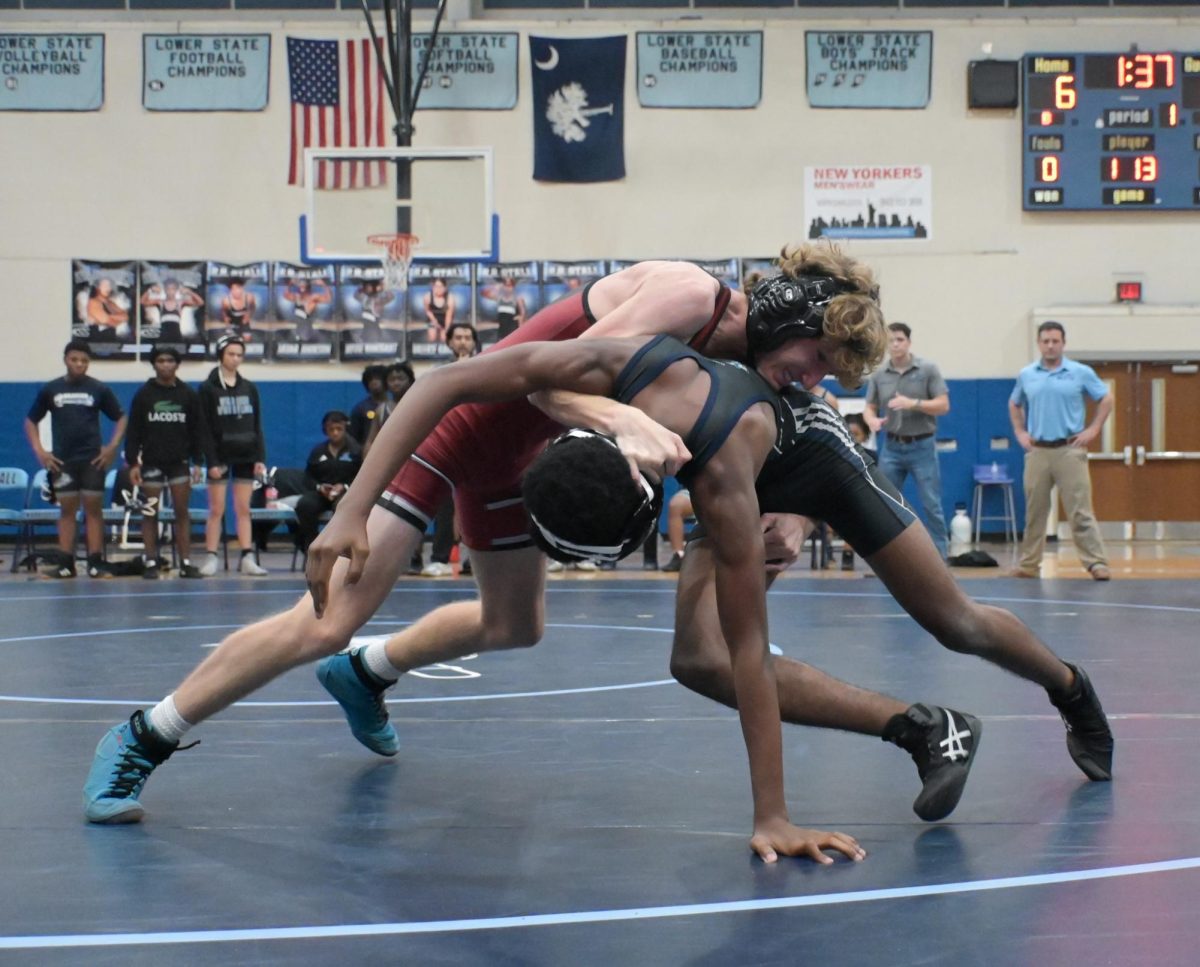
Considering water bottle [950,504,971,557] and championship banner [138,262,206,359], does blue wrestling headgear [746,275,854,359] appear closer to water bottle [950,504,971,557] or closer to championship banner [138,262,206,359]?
water bottle [950,504,971,557]

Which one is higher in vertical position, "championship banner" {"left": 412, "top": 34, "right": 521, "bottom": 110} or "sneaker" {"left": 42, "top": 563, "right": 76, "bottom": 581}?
"championship banner" {"left": 412, "top": 34, "right": 521, "bottom": 110}

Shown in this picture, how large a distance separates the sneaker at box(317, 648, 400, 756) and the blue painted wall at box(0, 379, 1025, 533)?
10896 millimetres

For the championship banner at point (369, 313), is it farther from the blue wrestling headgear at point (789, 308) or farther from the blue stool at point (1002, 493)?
the blue wrestling headgear at point (789, 308)

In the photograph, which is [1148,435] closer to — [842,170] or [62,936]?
[842,170]

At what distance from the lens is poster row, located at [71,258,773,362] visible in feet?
46.9

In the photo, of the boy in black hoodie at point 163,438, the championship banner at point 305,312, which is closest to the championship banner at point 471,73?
the championship banner at point 305,312

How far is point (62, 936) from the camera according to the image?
2139 millimetres

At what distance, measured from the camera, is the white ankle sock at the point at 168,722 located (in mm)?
2957

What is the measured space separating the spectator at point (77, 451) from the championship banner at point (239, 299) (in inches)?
165

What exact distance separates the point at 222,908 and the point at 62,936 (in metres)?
0.25

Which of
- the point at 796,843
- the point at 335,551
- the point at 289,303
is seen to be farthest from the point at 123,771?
the point at 289,303

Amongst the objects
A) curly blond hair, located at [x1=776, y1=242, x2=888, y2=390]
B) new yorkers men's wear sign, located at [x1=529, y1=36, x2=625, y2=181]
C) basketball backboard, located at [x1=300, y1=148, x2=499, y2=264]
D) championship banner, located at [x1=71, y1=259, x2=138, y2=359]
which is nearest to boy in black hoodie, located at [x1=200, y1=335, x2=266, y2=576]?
basketball backboard, located at [x1=300, y1=148, x2=499, y2=264]

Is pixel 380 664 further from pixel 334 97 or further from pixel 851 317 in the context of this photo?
pixel 334 97

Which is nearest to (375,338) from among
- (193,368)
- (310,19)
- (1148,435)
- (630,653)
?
(193,368)
